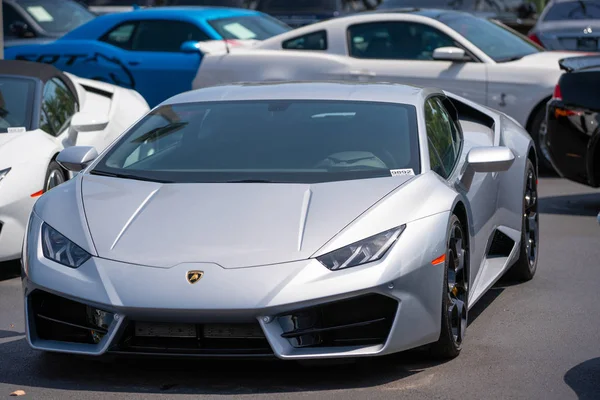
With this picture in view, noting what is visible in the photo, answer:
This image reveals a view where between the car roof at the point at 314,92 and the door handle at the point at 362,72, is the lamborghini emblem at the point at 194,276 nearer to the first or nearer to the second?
the car roof at the point at 314,92

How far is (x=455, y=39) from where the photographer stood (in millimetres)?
12648

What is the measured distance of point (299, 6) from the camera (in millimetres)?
23344

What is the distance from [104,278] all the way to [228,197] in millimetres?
767

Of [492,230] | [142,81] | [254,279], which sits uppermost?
[254,279]

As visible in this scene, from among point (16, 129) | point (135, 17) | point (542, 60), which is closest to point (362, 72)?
point (542, 60)

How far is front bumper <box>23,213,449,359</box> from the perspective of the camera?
196 inches

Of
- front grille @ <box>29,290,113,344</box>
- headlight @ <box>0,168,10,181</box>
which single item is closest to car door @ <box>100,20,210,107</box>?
headlight @ <box>0,168,10,181</box>

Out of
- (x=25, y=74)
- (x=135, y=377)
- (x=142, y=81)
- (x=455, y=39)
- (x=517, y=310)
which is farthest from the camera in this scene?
(x=142, y=81)

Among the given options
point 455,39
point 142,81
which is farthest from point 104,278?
point 142,81

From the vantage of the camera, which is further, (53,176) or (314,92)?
(53,176)

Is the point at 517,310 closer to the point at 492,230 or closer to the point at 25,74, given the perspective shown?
the point at 492,230

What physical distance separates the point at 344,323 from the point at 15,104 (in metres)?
4.48

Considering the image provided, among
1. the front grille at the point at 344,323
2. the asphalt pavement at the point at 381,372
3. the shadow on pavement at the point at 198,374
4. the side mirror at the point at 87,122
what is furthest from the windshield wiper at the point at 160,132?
the side mirror at the point at 87,122

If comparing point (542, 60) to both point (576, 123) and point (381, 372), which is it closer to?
point (576, 123)
